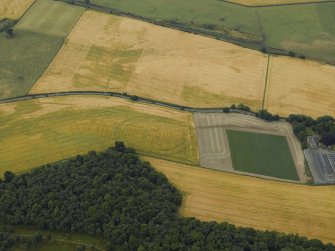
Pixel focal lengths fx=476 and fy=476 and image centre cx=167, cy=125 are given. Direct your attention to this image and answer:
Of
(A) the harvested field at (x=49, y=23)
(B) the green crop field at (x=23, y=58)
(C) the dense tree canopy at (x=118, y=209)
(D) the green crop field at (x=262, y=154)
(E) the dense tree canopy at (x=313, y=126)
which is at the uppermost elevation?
(A) the harvested field at (x=49, y=23)

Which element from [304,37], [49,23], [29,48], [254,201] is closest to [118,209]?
[254,201]

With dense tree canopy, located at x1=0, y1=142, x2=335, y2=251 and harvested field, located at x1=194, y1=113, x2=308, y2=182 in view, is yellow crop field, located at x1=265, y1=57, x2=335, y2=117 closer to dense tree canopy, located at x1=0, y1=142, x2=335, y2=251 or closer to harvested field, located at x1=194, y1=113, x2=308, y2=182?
harvested field, located at x1=194, y1=113, x2=308, y2=182

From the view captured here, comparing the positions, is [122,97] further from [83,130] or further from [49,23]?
[49,23]

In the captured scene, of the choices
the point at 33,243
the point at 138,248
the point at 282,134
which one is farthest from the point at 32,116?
the point at 282,134

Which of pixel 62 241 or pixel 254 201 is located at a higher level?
pixel 254 201

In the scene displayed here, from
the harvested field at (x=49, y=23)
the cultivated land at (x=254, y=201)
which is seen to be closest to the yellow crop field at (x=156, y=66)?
the harvested field at (x=49, y=23)

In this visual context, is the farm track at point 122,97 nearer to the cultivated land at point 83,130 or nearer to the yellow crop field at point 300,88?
the cultivated land at point 83,130

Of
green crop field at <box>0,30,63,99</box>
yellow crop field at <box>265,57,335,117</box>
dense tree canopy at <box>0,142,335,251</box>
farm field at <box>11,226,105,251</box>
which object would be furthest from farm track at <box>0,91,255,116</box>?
farm field at <box>11,226,105,251</box>
